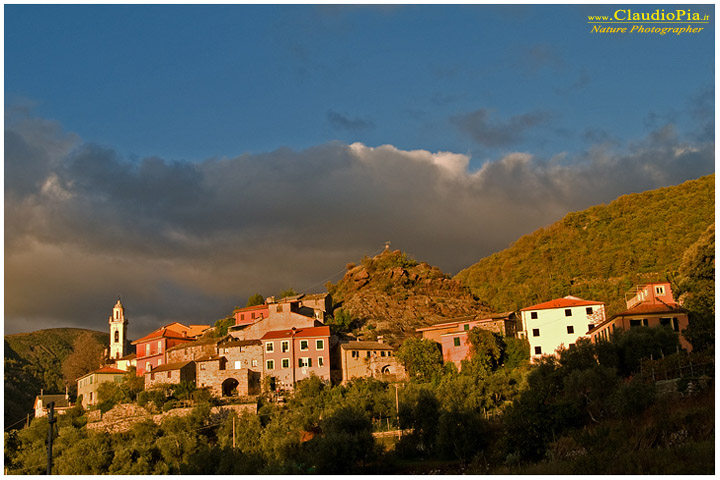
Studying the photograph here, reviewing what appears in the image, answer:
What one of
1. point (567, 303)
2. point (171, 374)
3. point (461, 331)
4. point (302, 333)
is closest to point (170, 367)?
point (171, 374)

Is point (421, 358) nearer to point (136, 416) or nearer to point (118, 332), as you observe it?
point (136, 416)

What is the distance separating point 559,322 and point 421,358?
11.4 meters

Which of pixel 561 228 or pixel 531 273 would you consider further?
pixel 561 228

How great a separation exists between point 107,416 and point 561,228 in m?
63.3

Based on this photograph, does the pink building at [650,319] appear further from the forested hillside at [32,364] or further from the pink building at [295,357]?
the forested hillside at [32,364]

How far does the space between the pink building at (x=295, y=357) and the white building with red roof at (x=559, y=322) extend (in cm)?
1716

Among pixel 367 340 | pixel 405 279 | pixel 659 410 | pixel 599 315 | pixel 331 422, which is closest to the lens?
pixel 659 410

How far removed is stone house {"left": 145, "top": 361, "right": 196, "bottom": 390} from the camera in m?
57.1

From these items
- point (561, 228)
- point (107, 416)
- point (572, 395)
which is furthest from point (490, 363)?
point (561, 228)

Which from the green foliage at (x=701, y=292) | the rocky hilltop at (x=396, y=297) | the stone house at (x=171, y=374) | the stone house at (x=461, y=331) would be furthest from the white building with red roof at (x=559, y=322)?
the stone house at (x=171, y=374)

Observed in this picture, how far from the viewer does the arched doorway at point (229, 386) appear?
56.5 m

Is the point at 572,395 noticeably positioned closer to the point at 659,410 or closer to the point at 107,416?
the point at 659,410

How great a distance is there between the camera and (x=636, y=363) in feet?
125

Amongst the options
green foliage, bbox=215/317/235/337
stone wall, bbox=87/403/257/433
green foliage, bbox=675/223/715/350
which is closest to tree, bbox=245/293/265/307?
green foliage, bbox=215/317/235/337
